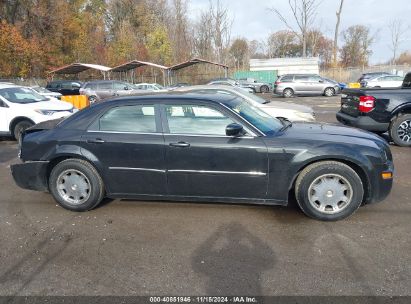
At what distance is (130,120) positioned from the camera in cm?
432

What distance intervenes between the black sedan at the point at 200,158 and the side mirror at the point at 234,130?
1 centimetres

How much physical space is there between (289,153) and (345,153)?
61cm

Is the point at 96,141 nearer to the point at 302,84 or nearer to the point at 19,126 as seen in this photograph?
the point at 19,126

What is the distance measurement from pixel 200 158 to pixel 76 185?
167 centimetres

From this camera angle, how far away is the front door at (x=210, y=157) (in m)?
3.96

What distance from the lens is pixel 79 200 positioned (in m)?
4.43

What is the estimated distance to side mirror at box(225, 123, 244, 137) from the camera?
12.8 feet

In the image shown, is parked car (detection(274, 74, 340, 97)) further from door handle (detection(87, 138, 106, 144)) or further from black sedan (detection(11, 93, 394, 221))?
door handle (detection(87, 138, 106, 144))

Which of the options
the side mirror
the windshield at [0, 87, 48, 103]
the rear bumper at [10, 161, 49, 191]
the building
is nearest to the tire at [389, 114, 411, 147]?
the side mirror

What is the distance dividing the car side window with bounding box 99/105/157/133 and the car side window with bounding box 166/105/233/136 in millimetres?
241

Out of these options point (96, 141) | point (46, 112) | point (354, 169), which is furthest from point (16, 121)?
point (354, 169)

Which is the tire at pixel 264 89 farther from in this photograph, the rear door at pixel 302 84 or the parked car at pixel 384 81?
the parked car at pixel 384 81

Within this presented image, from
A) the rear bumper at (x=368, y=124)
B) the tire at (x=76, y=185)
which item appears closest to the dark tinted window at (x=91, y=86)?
the rear bumper at (x=368, y=124)

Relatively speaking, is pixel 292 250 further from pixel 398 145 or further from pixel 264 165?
pixel 398 145
